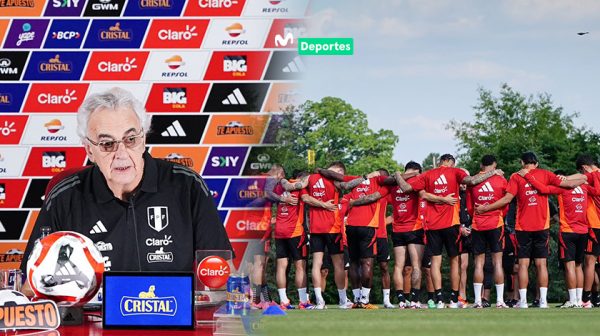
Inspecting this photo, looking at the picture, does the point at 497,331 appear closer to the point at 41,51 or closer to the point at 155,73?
the point at 155,73

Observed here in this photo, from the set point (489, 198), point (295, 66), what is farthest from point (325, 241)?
point (295, 66)

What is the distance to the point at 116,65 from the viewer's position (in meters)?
11.1

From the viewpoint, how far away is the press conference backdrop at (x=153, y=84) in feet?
36.0

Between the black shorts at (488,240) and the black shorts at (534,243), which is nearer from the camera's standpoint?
the black shorts at (534,243)

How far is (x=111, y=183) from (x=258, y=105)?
18.6 feet

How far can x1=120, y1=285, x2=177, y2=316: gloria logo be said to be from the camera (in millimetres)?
3602

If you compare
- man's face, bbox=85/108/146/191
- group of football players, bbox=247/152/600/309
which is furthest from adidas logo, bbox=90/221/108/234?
group of football players, bbox=247/152/600/309

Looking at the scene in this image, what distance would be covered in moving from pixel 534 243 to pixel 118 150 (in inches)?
399

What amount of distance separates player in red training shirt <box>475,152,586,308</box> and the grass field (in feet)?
9.24

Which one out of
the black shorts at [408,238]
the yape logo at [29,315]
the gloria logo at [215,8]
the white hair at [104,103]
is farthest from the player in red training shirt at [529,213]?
the yape logo at [29,315]

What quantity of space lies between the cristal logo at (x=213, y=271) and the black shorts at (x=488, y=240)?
1094 cm

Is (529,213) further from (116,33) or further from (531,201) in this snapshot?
(116,33)

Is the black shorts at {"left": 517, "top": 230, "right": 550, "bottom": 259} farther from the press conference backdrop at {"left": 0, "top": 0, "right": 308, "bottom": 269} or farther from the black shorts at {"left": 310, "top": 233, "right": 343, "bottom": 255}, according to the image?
the press conference backdrop at {"left": 0, "top": 0, "right": 308, "bottom": 269}

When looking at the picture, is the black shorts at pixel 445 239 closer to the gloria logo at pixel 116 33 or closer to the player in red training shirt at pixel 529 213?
the player in red training shirt at pixel 529 213
